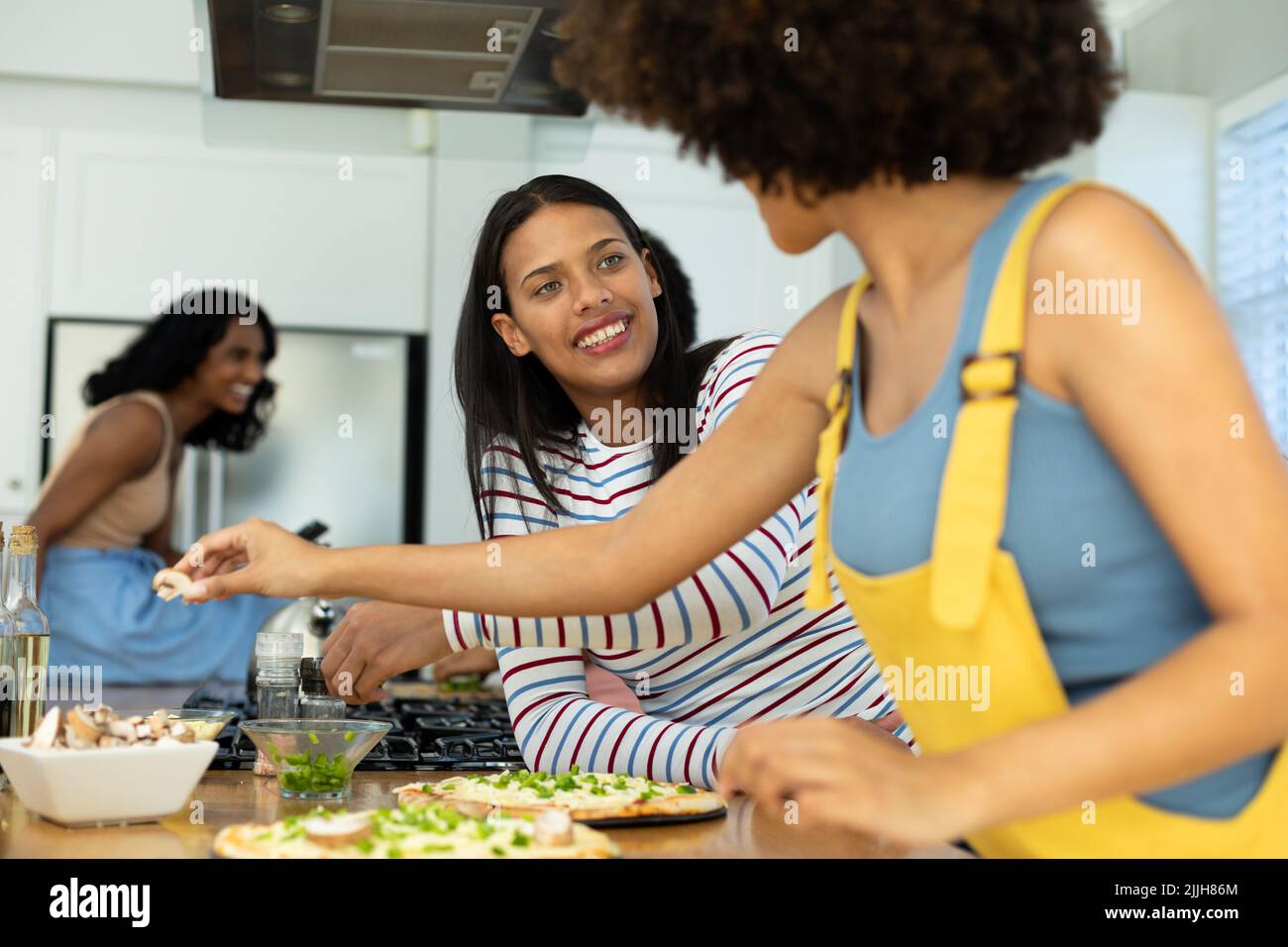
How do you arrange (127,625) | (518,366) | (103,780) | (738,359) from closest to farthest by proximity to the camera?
(103,780) < (738,359) < (518,366) < (127,625)

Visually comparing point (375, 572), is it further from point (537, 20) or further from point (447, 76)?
point (447, 76)

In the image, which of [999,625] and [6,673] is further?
[6,673]

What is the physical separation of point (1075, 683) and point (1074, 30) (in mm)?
411

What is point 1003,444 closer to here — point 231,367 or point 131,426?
point 131,426

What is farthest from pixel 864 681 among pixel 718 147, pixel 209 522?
pixel 209 522

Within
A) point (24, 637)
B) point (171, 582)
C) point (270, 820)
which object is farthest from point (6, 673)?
point (270, 820)

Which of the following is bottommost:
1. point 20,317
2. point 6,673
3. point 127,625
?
point 127,625

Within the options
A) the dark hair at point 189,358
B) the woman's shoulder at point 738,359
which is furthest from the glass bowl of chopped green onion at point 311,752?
the dark hair at point 189,358

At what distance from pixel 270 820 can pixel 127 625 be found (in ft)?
7.88

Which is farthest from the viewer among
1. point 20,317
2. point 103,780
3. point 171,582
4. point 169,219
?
point 169,219

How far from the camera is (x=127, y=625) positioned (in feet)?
11.0

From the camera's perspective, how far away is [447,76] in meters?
1.97

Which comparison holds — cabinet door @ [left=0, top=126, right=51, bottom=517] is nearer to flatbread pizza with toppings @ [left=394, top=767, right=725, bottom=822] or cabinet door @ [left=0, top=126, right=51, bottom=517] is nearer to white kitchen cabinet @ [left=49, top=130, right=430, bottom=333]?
white kitchen cabinet @ [left=49, top=130, right=430, bottom=333]

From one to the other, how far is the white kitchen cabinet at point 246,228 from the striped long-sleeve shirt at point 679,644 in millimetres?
2997
